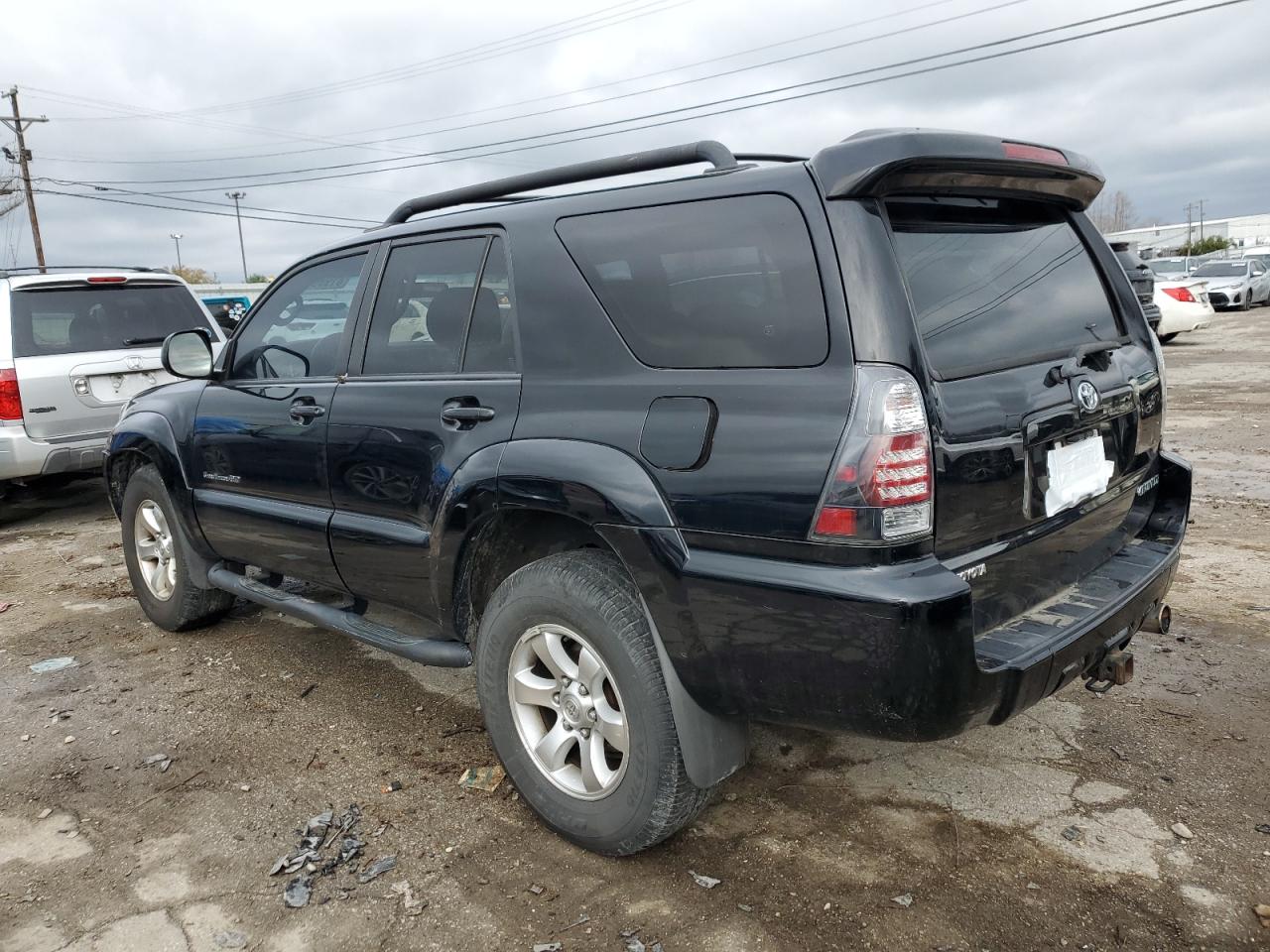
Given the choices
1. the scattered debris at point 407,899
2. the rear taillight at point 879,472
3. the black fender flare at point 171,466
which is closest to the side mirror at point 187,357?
the black fender flare at point 171,466

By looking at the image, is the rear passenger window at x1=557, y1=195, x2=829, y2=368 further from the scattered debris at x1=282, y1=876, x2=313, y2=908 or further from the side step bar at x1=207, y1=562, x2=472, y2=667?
the scattered debris at x1=282, y1=876, x2=313, y2=908

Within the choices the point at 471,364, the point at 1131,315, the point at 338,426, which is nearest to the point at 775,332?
the point at 471,364

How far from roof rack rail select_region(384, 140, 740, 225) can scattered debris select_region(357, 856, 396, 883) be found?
2110 mm

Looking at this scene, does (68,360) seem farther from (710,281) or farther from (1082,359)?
(1082,359)

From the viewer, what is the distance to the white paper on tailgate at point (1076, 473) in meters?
2.47

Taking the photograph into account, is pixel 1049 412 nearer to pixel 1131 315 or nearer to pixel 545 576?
pixel 1131 315

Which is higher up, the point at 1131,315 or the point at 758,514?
the point at 1131,315

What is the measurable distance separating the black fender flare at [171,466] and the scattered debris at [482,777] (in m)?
1.85

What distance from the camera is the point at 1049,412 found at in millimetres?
2459

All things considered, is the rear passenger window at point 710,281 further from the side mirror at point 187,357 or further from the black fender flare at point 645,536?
the side mirror at point 187,357

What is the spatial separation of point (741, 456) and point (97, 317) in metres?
6.52

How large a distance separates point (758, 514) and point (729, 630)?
29 centimetres

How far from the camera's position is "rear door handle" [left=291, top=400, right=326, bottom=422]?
3482 millimetres

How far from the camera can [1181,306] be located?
17.6m
